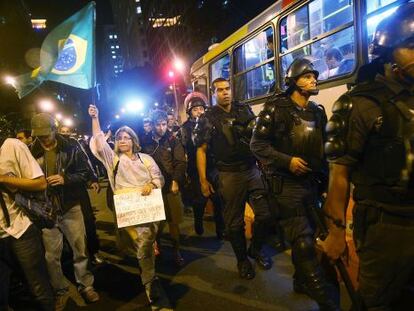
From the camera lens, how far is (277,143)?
3.57 metres

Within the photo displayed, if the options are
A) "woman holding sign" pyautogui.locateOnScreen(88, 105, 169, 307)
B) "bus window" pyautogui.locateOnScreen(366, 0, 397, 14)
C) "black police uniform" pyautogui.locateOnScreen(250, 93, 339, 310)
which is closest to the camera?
"black police uniform" pyautogui.locateOnScreen(250, 93, 339, 310)

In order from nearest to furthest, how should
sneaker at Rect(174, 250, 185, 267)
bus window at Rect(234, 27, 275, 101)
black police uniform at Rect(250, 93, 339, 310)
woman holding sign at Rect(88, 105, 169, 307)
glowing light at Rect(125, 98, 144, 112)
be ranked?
black police uniform at Rect(250, 93, 339, 310) → woman holding sign at Rect(88, 105, 169, 307) → sneaker at Rect(174, 250, 185, 267) → bus window at Rect(234, 27, 275, 101) → glowing light at Rect(125, 98, 144, 112)

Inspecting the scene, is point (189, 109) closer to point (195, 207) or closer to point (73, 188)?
point (195, 207)

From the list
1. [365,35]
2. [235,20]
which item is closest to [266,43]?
[365,35]

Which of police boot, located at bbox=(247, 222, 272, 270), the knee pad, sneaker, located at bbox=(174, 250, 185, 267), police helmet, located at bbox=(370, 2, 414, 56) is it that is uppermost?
police helmet, located at bbox=(370, 2, 414, 56)

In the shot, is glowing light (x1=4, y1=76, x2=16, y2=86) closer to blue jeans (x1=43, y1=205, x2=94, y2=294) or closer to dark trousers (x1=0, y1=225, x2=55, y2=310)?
blue jeans (x1=43, y1=205, x2=94, y2=294)

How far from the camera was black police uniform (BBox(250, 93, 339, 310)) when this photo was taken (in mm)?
3297

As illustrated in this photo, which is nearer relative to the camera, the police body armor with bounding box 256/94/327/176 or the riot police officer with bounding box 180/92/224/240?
the police body armor with bounding box 256/94/327/176

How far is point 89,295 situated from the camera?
431cm

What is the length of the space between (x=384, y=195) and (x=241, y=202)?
250 cm

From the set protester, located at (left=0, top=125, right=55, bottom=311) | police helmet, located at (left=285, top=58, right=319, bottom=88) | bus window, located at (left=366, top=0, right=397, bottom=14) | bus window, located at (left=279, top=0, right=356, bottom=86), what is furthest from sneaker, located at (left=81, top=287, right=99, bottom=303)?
bus window, located at (left=366, top=0, right=397, bottom=14)

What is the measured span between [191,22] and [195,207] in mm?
33664

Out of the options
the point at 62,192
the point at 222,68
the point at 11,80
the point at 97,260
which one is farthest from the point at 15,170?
the point at 222,68

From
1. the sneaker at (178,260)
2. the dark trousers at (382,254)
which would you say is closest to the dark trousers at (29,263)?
the sneaker at (178,260)
